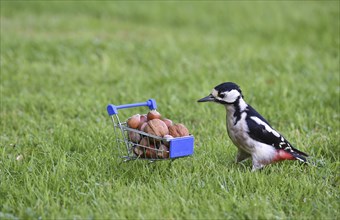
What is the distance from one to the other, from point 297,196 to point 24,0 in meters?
10.1

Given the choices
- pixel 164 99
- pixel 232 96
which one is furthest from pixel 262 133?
pixel 164 99

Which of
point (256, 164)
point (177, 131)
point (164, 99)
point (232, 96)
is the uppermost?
point (232, 96)

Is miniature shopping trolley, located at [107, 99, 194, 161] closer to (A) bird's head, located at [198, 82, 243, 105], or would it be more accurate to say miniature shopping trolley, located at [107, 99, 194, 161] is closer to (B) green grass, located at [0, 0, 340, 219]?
(B) green grass, located at [0, 0, 340, 219]

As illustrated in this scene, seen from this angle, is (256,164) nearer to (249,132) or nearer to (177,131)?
(249,132)

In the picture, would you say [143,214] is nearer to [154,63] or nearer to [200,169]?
[200,169]

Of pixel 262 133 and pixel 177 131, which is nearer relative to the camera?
pixel 177 131

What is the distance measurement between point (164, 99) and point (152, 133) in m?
3.01

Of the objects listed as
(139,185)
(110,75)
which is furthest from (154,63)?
(139,185)

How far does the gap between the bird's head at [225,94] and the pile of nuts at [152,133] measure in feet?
1.44

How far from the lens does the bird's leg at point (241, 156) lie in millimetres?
5078

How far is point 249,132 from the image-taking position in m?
4.88

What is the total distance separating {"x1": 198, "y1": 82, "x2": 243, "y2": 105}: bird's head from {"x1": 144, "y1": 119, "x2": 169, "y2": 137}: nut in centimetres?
51

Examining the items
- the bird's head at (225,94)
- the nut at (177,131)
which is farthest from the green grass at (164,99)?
the bird's head at (225,94)

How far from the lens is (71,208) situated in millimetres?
4172
